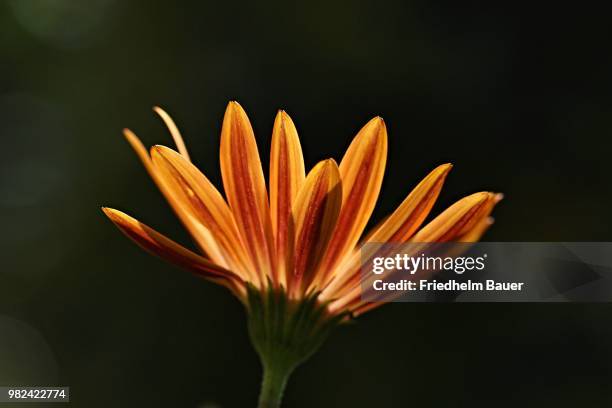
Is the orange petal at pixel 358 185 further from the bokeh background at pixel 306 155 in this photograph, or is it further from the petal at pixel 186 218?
the bokeh background at pixel 306 155

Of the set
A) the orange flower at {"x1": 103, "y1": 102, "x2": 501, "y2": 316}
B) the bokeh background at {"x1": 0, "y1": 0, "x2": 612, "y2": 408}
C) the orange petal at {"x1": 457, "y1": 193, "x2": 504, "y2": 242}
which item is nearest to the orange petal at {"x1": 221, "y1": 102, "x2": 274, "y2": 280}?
the orange flower at {"x1": 103, "y1": 102, "x2": 501, "y2": 316}

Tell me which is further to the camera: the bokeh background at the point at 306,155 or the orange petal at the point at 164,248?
the bokeh background at the point at 306,155

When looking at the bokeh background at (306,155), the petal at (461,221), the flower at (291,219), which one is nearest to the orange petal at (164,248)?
the flower at (291,219)

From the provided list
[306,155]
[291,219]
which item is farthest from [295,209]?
[306,155]

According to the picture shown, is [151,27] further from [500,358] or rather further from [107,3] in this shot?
[500,358]

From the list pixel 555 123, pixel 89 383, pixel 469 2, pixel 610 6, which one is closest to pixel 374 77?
pixel 469 2

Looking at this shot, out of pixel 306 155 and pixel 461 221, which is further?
pixel 306 155

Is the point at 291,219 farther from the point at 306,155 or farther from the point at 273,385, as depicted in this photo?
the point at 306,155
